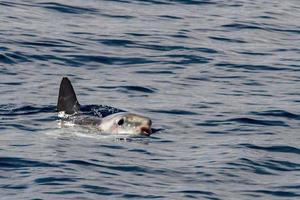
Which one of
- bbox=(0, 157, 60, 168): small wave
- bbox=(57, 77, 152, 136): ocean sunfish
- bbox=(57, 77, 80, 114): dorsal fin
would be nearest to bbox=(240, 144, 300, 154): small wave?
bbox=(57, 77, 152, 136): ocean sunfish

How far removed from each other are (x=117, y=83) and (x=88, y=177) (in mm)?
7572

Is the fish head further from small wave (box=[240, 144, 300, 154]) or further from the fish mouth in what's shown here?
small wave (box=[240, 144, 300, 154])

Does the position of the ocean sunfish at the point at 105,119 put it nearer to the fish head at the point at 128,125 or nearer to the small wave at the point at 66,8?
the fish head at the point at 128,125

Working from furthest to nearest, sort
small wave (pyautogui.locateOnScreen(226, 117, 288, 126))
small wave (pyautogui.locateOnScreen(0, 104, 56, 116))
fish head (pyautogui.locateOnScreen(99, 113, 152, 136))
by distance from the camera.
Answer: small wave (pyautogui.locateOnScreen(226, 117, 288, 126)), small wave (pyautogui.locateOnScreen(0, 104, 56, 116)), fish head (pyautogui.locateOnScreen(99, 113, 152, 136))

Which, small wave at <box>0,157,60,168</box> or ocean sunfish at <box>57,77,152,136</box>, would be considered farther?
ocean sunfish at <box>57,77,152,136</box>

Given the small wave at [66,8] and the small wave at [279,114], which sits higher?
the small wave at [66,8]

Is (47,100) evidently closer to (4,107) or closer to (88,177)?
(4,107)

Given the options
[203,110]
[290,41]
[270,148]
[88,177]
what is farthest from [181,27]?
[88,177]

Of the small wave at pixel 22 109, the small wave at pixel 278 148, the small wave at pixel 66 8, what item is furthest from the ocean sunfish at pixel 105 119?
the small wave at pixel 66 8

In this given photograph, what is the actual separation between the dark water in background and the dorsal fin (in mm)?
263

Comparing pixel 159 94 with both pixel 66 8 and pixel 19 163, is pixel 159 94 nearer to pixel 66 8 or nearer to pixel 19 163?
pixel 19 163

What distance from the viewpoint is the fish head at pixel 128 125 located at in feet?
65.1

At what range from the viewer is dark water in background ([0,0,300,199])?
55.3 feet

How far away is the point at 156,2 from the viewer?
116 feet
